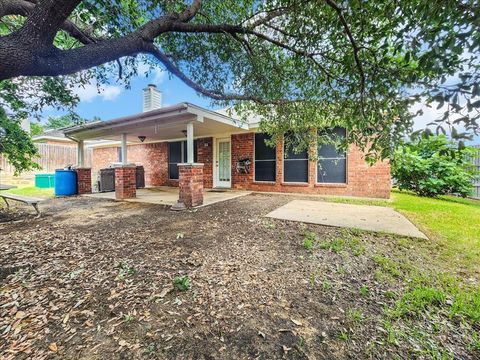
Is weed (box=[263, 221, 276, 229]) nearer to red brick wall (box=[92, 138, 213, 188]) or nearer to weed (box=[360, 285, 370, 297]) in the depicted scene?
weed (box=[360, 285, 370, 297])

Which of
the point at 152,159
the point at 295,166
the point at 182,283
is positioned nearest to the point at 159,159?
the point at 152,159

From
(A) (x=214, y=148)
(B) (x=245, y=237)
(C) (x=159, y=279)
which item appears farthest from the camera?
(A) (x=214, y=148)

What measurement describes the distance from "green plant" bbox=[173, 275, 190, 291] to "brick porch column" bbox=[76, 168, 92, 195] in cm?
895

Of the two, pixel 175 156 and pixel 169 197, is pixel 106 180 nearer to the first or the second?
pixel 175 156

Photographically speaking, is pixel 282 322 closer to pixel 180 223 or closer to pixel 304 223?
pixel 304 223

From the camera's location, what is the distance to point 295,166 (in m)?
8.40

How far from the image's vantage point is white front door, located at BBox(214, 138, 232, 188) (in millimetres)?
9938

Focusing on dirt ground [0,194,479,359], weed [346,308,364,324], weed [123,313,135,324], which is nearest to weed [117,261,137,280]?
dirt ground [0,194,479,359]

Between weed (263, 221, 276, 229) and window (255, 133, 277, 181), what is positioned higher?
window (255, 133, 277, 181)

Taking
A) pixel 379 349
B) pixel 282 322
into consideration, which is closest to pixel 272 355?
pixel 282 322

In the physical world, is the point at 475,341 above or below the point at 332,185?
below

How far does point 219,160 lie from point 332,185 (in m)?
5.11

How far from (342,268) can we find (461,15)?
8.15 ft

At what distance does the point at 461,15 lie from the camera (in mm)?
1468
